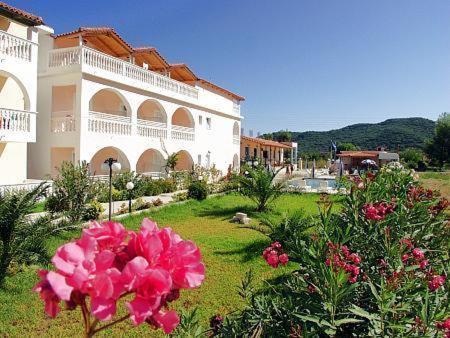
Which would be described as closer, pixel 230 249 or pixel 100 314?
pixel 100 314

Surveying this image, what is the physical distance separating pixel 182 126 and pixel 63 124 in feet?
30.7

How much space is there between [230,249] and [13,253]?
180 inches

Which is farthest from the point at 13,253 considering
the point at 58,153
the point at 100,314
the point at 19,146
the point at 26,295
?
the point at 58,153

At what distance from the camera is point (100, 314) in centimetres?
89

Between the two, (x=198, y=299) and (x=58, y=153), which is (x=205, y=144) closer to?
(x=58, y=153)

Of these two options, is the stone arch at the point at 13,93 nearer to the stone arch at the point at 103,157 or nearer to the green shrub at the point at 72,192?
the stone arch at the point at 103,157

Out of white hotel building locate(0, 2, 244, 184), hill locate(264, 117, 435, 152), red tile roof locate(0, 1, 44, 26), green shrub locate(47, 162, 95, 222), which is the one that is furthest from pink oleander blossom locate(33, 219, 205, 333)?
hill locate(264, 117, 435, 152)

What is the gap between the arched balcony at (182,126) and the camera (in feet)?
69.9

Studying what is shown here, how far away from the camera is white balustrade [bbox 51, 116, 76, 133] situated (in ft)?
47.4

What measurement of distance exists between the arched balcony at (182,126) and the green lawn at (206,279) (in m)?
8.81

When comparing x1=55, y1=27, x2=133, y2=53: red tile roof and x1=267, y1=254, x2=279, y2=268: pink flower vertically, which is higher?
x1=55, y1=27, x2=133, y2=53: red tile roof

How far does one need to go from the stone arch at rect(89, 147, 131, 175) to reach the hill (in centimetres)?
5901

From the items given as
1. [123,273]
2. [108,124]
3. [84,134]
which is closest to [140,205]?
[84,134]

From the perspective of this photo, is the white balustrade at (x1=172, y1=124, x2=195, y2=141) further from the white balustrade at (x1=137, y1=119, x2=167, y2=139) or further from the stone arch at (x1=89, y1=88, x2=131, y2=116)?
the stone arch at (x1=89, y1=88, x2=131, y2=116)
